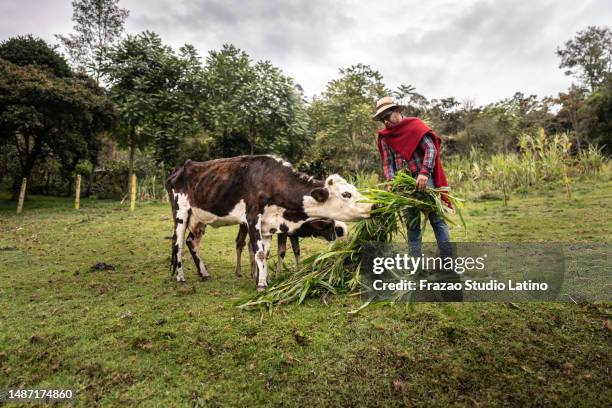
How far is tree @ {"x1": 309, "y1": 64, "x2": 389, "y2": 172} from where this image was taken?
20.6 metres

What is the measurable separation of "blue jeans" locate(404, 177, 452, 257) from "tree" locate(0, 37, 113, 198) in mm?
14044

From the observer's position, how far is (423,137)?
3639 millimetres

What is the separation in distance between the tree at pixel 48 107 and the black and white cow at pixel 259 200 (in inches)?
440

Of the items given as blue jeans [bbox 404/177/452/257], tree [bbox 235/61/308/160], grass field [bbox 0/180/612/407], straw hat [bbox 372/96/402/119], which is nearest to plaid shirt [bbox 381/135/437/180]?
blue jeans [bbox 404/177/452/257]

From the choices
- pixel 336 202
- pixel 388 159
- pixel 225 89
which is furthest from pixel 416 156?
pixel 225 89

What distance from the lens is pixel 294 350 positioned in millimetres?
2832

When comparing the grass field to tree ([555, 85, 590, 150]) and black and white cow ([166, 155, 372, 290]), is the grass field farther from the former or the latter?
tree ([555, 85, 590, 150])

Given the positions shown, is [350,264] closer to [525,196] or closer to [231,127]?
[525,196]

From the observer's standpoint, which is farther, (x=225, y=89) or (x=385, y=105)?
(x=225, y=89)

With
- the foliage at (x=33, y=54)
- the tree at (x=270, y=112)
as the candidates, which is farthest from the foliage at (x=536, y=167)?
the foliage at (x=33, y=54)

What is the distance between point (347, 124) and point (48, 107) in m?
13.6

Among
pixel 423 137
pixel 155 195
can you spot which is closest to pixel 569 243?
pixel 423 137

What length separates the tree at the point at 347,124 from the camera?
67.6ft

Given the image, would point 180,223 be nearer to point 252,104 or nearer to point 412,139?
point 412,139
